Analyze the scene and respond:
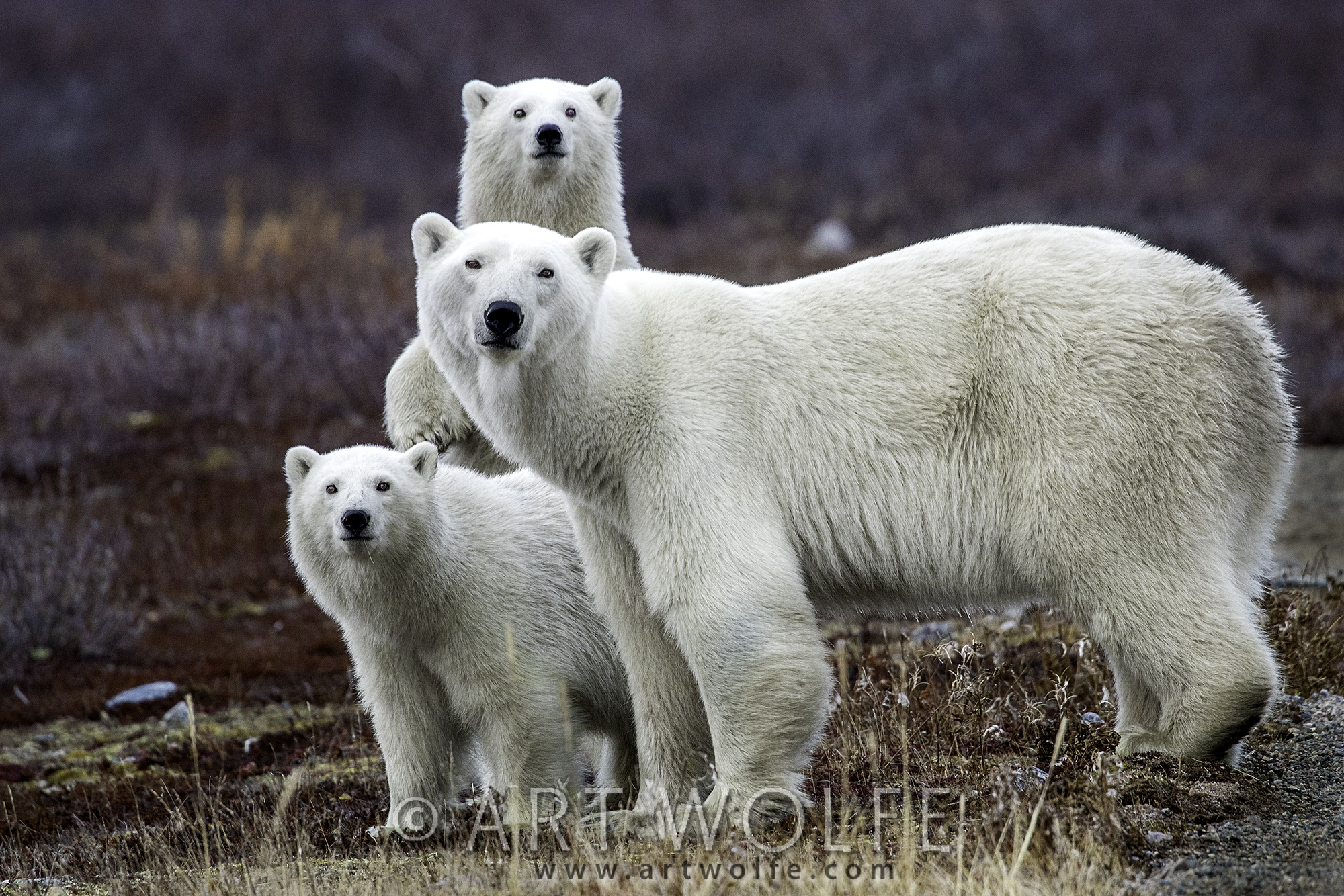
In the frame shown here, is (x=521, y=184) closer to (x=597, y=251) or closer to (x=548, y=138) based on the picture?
(x=548, y=138)

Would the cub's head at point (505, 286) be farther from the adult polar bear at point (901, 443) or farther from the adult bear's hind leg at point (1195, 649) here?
the adult bear's hind leg at point (1195, 649)

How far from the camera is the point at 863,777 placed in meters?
4.96

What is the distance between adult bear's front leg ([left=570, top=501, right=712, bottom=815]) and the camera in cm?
459

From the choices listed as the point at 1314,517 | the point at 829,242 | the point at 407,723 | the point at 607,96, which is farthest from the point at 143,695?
the point at 829,242

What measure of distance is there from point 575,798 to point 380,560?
106 centimetres

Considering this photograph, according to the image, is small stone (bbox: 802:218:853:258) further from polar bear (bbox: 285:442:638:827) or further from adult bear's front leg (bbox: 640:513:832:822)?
adult bear's front leg (bbox: 640:513:832:822)

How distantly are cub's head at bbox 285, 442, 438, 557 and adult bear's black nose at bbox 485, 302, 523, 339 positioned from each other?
111cm

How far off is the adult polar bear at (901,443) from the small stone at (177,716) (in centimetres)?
365

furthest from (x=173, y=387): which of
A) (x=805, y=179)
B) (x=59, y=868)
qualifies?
(x=805, y=179)

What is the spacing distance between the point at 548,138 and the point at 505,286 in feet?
5.78

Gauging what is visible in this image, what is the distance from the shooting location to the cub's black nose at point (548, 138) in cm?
555

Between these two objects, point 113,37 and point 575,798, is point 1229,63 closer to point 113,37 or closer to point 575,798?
point 113,37

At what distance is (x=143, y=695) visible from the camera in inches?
295

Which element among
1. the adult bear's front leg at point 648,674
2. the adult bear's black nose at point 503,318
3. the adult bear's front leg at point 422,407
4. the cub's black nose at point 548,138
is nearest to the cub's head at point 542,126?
the cub's black nose at point 548,138
